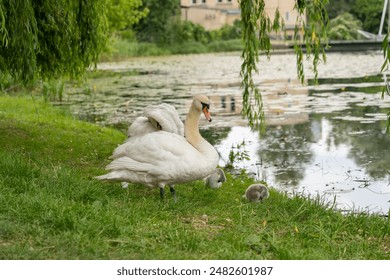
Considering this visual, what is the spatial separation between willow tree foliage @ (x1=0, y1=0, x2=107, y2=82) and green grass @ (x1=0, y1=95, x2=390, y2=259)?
5.41 ft

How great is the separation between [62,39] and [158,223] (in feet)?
17.8

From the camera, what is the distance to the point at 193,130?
7.84m

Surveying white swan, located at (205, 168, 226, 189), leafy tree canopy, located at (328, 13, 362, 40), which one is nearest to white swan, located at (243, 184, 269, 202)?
white swan, located at (205, 168, 226, 189)

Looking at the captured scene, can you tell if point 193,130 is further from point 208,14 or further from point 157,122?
point 208,14

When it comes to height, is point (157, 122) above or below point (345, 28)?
above

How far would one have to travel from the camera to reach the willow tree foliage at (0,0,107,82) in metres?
10.2

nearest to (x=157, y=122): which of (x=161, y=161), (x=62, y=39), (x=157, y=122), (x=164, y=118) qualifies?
(x=157, y=122)

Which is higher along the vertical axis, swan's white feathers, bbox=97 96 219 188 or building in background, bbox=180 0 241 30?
swan's white feathers, bbox=97 96 219 188

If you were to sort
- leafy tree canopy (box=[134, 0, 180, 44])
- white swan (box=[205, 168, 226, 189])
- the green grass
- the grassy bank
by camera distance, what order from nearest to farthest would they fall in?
the green grass, white swan (box=[205, 168, 226, 189]), the grassy bank, leafy tree canopy (box=[134, 0, 180, 44])

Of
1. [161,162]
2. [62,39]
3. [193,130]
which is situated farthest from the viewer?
[62,39]

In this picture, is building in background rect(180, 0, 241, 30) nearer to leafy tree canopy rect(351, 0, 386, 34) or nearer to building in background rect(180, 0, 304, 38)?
building in background rect(180, 0, 304, 38)

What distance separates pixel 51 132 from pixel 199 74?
20.2 meters

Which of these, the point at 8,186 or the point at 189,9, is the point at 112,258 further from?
the point at 189,9

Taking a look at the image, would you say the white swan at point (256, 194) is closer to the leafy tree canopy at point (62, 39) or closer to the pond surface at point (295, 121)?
the pond surface at point (295, 121)
